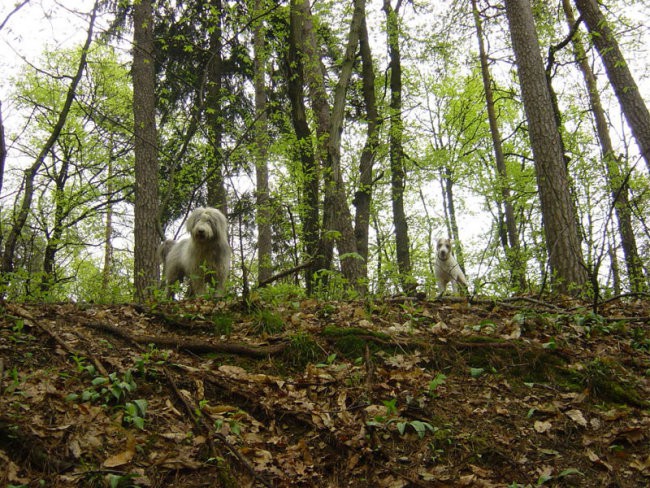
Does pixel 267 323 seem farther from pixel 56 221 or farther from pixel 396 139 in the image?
pixel 56 221

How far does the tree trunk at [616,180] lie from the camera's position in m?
8.37

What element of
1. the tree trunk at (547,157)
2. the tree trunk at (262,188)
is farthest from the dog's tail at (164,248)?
the tree trunk at (547,157)

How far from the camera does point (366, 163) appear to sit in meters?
13.1

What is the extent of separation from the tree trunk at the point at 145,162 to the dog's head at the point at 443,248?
7.08 metres

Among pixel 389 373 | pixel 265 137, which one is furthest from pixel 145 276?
pixel 389 373

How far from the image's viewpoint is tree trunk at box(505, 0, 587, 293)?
7508mm

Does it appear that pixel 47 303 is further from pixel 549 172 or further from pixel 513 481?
pixel 549 172

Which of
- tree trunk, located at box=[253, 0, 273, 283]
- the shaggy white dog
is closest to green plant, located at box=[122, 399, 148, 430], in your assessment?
the shaggy white dog

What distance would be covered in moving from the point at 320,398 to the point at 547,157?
6213 mm

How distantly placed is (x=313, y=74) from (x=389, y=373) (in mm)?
7016

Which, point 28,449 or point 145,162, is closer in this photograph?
point 28,449

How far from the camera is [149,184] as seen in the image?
443 inches

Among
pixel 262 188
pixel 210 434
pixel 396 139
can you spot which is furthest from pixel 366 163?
pixel 210 434

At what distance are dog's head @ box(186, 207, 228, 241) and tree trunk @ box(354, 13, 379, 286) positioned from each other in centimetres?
416
